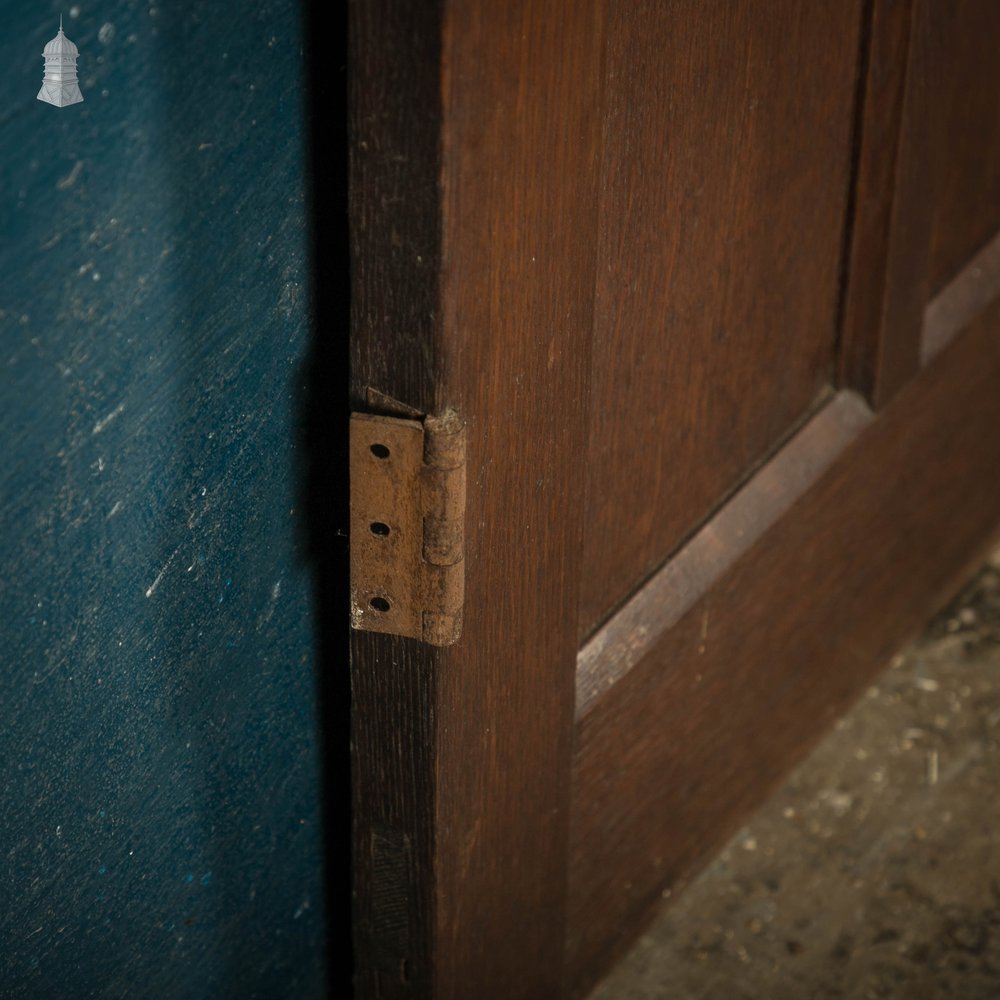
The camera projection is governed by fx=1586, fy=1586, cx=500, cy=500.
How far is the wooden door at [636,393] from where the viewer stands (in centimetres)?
89

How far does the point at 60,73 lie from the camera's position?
0.79m

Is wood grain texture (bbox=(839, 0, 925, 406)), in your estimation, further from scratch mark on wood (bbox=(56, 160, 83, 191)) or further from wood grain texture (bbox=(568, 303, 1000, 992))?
scratch mark on wood (bbox=(56, 160, 83, 191))

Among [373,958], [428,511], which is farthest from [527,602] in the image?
[373,958]

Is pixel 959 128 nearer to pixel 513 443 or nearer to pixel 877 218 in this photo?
pixel 877 218

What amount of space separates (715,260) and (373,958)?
1.95 ft

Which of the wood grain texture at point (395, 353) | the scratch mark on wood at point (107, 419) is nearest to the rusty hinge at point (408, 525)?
the wood grain texture at point (395, 353)

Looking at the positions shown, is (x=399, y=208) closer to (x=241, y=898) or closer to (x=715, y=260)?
(x=715, y=260)

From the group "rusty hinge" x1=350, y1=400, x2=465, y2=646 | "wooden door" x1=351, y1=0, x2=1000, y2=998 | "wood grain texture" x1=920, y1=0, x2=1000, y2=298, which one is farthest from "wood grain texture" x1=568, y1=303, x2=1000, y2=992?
"rusty hinge" x1=350, y1=400, x2=465, y2=646

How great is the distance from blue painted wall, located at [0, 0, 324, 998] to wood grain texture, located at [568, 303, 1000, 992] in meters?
0.32

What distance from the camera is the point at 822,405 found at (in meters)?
1.55

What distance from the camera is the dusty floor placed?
5.34 ft

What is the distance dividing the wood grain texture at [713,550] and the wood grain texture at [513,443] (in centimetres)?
8

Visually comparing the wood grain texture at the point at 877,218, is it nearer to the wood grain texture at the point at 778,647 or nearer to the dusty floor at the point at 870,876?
the wood grain texture at the point at 778,647

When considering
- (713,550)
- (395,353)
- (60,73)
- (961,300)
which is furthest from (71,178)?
(961,300)
